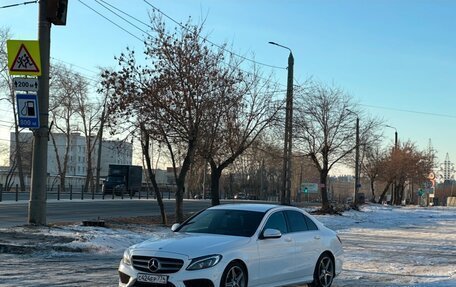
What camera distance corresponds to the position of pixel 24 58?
49.3 feet

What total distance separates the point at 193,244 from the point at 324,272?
310 centimetres

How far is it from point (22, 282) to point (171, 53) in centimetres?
1305

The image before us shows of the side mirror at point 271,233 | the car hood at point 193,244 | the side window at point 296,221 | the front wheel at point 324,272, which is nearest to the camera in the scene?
the car hood at point 193,244

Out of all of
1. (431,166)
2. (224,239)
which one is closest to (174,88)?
(224,239)

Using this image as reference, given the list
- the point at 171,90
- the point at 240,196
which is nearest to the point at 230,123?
the point at 171,90

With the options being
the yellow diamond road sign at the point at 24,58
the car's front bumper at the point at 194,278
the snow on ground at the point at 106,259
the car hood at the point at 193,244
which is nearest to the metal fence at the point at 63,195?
the snow on ground at the point at 106,259

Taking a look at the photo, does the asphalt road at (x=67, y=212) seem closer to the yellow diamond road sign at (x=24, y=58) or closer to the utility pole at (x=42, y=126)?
the utility pole at (x=42, y=126)

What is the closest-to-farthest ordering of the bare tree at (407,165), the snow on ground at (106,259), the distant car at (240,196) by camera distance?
the snow on ground at (106,259) → the bare tree at (407,165) → the distant car at (240,196)

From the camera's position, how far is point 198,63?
2117cm

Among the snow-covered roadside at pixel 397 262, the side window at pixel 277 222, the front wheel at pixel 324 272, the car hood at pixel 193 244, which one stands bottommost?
the snow-covered roadside at pixel 397 262

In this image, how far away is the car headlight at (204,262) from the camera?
7.35 metres

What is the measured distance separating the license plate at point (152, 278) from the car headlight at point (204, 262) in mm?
349

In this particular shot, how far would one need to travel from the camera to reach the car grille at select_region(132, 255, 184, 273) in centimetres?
734

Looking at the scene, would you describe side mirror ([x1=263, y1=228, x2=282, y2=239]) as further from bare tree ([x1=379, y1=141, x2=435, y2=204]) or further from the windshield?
bare tree ([x1=379, y1=141, x2=435, y2=204])
